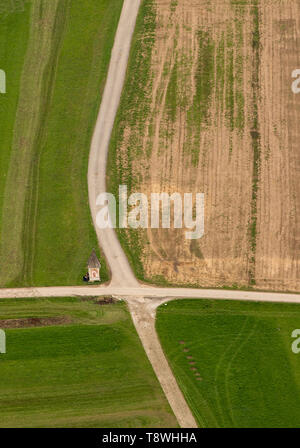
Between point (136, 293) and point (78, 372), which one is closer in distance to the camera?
point (78, 372)

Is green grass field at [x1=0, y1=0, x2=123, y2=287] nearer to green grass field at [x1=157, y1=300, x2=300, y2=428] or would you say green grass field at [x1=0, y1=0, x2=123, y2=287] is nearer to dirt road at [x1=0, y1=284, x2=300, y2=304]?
dirt road at [x1=0, y1=284, x2=300, y2=304]

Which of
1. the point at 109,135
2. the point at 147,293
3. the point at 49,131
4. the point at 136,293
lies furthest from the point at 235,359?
the point at 49,131

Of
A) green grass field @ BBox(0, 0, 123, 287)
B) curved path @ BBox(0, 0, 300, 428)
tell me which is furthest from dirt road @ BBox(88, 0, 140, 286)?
green grass field @ BBox(0, 0, 123, 287)

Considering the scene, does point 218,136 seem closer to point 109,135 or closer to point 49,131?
point 109,135

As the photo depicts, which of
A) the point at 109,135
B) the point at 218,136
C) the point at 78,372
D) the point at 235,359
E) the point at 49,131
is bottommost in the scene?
the point at 78,372

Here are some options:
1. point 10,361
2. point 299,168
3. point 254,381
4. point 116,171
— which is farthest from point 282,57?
point 10,361

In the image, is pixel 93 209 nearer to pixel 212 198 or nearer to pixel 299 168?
pixel 212 198
